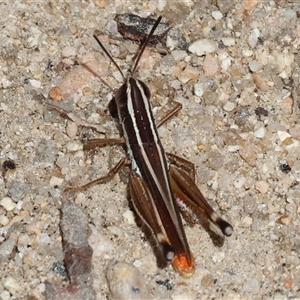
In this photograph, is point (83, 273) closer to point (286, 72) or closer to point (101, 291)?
point (101, 291)

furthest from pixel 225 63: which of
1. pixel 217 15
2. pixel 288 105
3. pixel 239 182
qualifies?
pixel 239 182

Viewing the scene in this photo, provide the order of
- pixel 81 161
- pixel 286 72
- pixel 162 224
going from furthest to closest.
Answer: pixel 286 72, pixel 81 161, pixel 162 224

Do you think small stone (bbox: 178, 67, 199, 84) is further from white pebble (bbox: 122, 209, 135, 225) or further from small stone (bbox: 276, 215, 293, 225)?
small stone (bbox: 276, 215, 293, 225)

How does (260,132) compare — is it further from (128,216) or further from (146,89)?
(128,216)

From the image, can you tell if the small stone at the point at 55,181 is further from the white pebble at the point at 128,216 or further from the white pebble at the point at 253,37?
the white pebble at the point at 253,37

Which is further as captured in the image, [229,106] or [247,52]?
[247,52]

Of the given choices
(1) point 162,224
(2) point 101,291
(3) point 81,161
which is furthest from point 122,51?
(2) point 101,291

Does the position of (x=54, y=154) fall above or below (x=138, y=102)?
below
